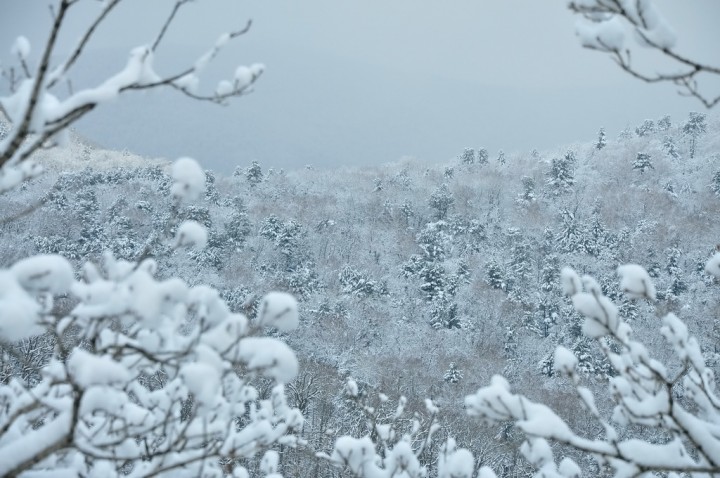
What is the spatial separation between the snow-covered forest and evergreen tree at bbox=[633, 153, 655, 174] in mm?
201

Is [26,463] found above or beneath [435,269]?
above

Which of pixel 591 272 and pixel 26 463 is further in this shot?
pixel 591 272

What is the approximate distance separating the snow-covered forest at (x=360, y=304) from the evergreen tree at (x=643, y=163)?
0.20 m

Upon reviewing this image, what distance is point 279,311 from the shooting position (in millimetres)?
1396

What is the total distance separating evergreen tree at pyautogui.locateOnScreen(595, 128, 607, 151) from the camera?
42.7m

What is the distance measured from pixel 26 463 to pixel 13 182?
0.82 m

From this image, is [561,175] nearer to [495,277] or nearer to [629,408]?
[495,277]

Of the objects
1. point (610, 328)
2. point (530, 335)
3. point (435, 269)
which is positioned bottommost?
point (530, 335)

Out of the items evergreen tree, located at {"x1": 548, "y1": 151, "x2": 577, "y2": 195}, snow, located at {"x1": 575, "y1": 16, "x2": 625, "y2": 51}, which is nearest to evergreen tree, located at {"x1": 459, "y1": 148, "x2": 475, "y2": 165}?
evergreen tree, located at {"x1": 548, "y1": 151, "x2": 577, "y2": 195}

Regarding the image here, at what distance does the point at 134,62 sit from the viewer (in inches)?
59.7

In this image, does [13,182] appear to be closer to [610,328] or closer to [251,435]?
[251,435]

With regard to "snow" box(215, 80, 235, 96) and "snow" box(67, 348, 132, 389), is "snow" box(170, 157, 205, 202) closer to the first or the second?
"snow" box(215, 80, 235, 96)

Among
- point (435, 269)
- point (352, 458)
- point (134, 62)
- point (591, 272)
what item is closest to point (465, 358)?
point (435, 269)

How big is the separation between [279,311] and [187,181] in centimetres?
49
